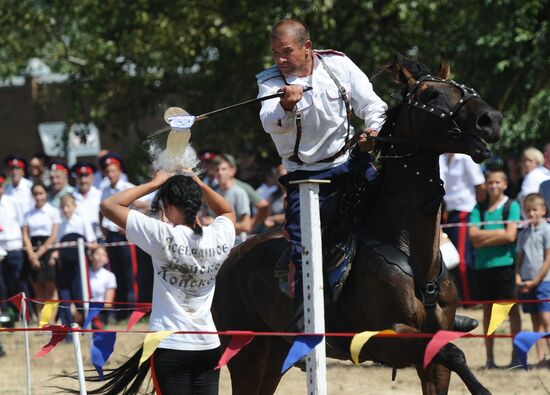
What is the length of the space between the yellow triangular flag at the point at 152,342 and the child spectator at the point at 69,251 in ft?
23.6

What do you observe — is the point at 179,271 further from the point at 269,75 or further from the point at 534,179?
the point at 534,179

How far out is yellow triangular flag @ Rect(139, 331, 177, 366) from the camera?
5609 millimetres

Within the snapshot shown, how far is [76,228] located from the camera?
45.5 feet

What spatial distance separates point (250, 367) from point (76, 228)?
694cm

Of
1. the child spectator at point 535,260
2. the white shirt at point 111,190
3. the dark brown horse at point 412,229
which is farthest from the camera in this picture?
the white shirt at point 111,190

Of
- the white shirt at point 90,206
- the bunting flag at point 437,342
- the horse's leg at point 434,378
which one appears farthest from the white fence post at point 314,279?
the white shirt at point 90,206

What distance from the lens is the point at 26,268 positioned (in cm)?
1423

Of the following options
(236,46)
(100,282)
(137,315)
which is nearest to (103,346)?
(137,315)

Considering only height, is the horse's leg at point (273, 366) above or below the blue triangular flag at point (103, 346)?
below

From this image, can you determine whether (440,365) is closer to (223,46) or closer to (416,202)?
(416,202)

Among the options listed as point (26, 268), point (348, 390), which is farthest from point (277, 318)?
point (26, 268)

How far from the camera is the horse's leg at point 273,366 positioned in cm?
743

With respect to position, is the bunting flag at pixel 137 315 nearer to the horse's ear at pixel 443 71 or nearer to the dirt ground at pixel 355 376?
the dirt ground at pixel 355 376

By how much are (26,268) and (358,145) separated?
846 centimetres
